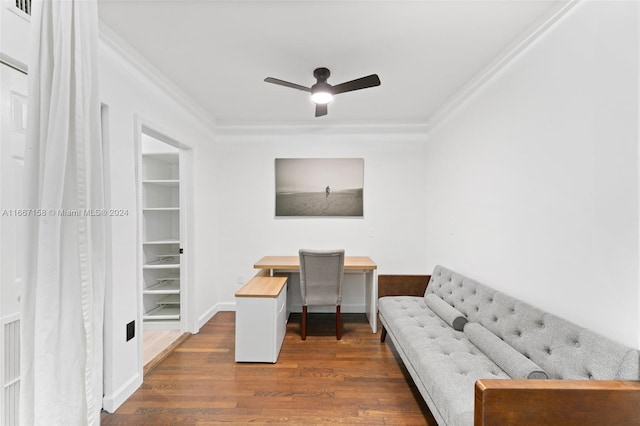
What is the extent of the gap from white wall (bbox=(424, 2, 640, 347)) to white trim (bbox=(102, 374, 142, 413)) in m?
2.83

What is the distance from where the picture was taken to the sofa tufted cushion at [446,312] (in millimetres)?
2146

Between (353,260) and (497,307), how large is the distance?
1.78 m

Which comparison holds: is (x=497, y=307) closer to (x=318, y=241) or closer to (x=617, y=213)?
(x=617, y=213)

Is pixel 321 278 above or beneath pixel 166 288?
above

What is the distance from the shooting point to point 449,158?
3.06 m

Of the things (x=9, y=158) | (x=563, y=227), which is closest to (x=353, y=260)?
(x=563, y=227)

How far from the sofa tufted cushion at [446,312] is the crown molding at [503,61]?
1.88 meters

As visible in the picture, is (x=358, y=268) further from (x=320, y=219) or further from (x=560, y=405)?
(x=560, y=405)

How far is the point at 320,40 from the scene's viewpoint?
1.95 m

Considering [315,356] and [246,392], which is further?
[315,356]

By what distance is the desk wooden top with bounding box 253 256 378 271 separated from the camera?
3.18 metres

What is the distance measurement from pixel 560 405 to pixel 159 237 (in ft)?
12.6

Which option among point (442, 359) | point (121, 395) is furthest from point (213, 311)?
point (442, 359)

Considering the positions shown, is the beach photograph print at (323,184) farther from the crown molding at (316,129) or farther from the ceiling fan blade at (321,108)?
the ceiling fan blade at (321,108)
